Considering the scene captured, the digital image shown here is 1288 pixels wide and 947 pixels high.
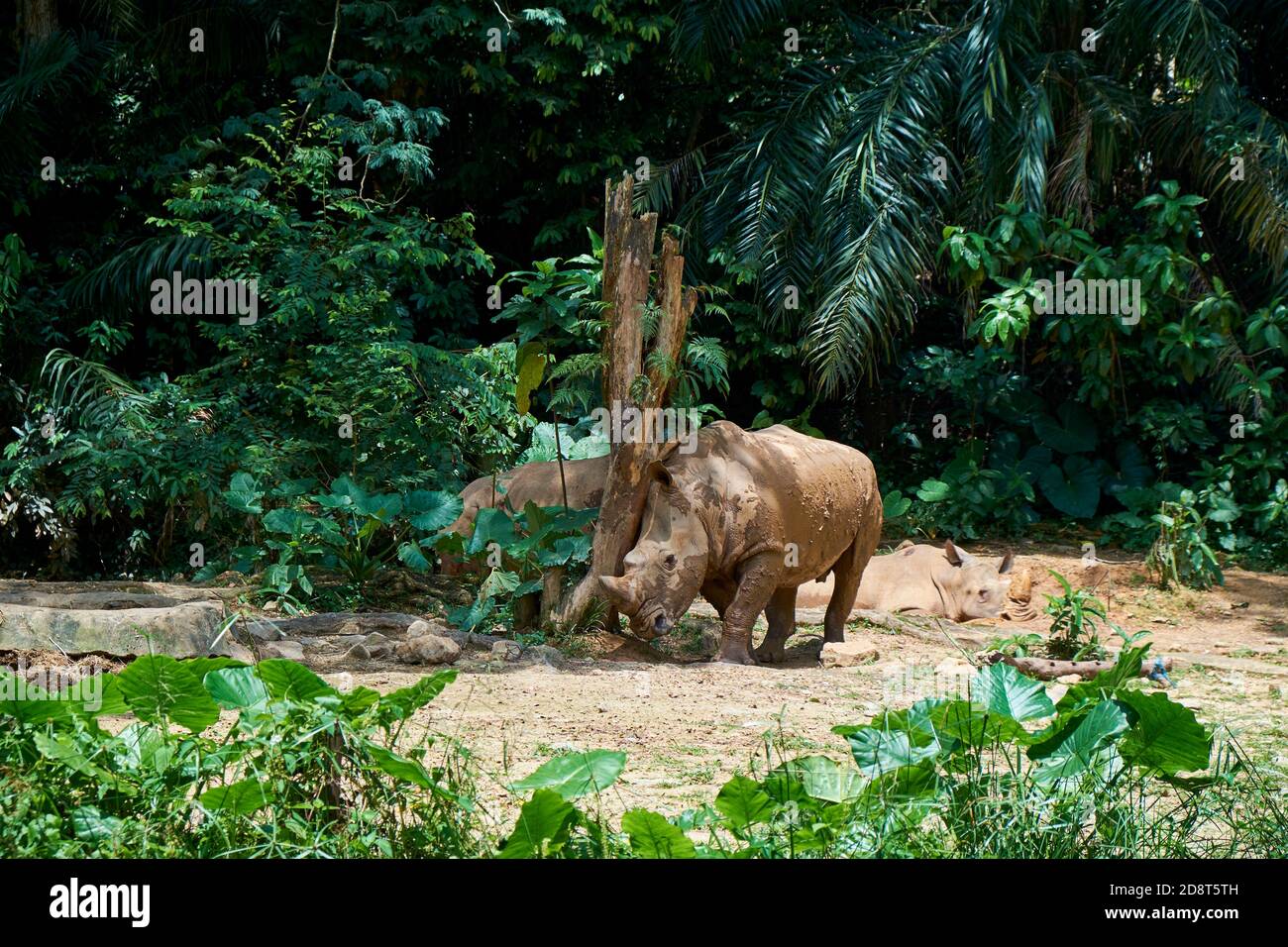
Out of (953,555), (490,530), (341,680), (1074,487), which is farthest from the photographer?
(1074,487)

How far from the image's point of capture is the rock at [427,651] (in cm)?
724

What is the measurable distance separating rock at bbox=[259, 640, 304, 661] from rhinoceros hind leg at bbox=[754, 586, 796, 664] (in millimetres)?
2983

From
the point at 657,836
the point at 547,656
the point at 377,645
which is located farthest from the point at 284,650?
the point at 657,836

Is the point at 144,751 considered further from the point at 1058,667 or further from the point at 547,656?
the point at 1058,667

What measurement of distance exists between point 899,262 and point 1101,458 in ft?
11.9

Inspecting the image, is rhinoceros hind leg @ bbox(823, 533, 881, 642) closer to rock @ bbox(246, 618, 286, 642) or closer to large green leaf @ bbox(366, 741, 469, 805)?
rock @ bbox(246, 618, 286, 642)

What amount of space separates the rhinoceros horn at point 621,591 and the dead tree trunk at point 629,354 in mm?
460

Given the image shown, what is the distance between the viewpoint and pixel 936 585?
11.1m

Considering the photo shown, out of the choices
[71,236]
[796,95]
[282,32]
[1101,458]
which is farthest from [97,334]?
[1101,458]

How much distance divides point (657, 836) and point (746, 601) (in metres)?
4.92

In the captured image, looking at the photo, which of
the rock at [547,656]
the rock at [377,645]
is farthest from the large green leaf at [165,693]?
the rock at [547,656]

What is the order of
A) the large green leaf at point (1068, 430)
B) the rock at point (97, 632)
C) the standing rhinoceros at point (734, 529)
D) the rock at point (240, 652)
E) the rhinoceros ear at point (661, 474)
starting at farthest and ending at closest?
Result: the large green leaf at point (1068, 430)
the rhinoceros ear at point (661, 474)
the standing rhinoceros at point (734, 529)
the rock at point (240, 652)
the rock at point (97, 632)

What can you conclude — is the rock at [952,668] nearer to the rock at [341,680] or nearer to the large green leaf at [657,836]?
the rock at [341,680]
